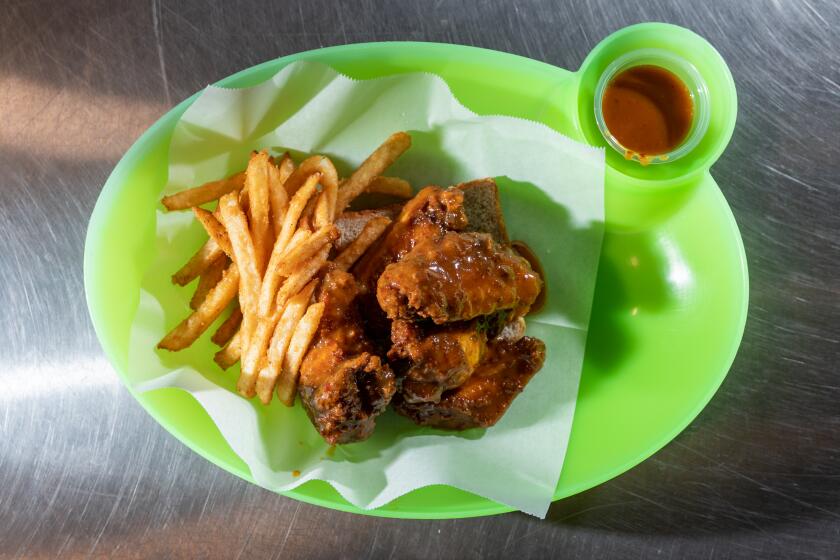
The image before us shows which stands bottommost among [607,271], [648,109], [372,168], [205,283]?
[607,271]

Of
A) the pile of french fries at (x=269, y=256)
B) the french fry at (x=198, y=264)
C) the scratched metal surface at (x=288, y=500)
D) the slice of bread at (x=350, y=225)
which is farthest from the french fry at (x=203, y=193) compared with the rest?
the scratched metal surface at (x=288, y=500)

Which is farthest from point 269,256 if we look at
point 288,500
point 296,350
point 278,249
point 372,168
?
point 288,500

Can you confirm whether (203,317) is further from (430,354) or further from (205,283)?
(430,354)

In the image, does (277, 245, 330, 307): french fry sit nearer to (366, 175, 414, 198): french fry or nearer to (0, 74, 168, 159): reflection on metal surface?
(366, 175, 414, 198): french fry

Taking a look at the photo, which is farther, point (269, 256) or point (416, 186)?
point (416, 186)

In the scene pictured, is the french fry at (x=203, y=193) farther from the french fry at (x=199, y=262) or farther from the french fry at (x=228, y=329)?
the french fry at (x=228, y=329)

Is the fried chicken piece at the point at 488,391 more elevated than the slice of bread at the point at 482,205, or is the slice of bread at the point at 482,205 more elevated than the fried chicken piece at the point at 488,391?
the slice of bread at the point at 482,205

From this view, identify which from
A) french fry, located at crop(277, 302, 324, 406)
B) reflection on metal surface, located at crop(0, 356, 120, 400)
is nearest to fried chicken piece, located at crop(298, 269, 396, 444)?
french fry, located at crop(277, 302, 324, 406)

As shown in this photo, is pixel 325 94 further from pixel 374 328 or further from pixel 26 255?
pixel 26 255
